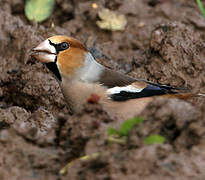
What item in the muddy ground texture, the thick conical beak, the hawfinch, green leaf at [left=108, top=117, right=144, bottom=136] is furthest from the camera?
the thick conical beak

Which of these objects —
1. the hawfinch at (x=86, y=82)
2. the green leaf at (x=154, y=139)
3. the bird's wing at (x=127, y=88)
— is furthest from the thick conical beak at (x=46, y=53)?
the green leaf at (x=154, y=139)

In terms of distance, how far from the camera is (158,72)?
5.05 m

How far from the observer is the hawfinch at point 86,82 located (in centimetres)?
409

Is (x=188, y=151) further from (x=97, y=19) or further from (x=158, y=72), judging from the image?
Result: (x=97, y=19)

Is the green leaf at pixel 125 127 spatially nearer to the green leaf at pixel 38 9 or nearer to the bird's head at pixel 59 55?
the bird's head at pixel 59 55

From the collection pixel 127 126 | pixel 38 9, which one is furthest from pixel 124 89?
pixel 38 9

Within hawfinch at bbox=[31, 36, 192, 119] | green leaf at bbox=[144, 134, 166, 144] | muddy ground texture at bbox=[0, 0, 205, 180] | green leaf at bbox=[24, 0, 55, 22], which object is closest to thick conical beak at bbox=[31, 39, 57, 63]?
hawfinch at bbox=[31, 36, 192, 119]

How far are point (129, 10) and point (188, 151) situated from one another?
4357 millimetres

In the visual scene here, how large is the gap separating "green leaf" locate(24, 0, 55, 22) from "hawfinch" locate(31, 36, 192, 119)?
2.12 meters

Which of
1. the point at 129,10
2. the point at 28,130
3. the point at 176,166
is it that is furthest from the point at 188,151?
the point at 129,10

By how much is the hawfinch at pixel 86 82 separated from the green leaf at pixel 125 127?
134cm

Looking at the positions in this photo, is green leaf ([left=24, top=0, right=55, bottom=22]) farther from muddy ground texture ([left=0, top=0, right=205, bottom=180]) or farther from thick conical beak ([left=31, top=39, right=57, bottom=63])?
thick conical beak ([left=31, top=39, right=57, bottom=63])

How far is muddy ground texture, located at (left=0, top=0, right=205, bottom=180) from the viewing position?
249 cm

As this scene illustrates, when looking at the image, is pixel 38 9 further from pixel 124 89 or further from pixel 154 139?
pixel 154 139
